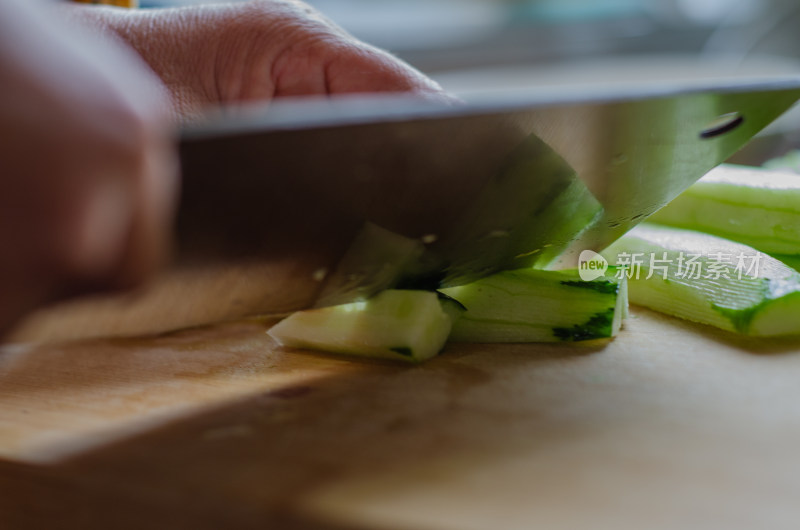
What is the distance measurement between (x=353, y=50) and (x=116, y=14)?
44 cm

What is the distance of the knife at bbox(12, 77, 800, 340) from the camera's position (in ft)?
2.46

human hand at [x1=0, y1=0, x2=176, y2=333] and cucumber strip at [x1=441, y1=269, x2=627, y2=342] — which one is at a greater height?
human hand at [x1=0, y1=0, x2=176, y2=333]

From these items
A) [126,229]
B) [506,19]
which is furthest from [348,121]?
[506,19]

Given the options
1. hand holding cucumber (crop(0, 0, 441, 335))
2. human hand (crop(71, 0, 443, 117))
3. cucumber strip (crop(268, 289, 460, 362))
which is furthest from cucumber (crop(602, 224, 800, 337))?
hand holding cucumber (crop(0, 0, 441, 335))

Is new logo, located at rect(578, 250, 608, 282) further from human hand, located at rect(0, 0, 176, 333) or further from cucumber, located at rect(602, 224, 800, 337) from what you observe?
human hand, located at rect(0, 0, 176, 333)

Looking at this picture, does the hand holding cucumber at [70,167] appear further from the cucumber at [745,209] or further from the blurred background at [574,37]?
the blurred background at [574,37]

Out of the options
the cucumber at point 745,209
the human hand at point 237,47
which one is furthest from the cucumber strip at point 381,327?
the cucumber at point 745,209

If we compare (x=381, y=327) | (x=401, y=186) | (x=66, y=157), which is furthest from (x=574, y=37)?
(x=66, y=157)

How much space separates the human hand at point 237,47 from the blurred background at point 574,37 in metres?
2.06

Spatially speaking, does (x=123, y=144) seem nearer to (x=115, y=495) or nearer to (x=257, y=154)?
(x=257, y=154)

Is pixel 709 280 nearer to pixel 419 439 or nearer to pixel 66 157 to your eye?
pixel 419 439

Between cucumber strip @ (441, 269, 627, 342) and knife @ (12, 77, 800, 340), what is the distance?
4cm

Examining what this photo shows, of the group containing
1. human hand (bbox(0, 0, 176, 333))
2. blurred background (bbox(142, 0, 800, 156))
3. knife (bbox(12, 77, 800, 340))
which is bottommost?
blurred background (bbox(142, 0, 800, 156))

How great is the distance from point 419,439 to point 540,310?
40 cm
